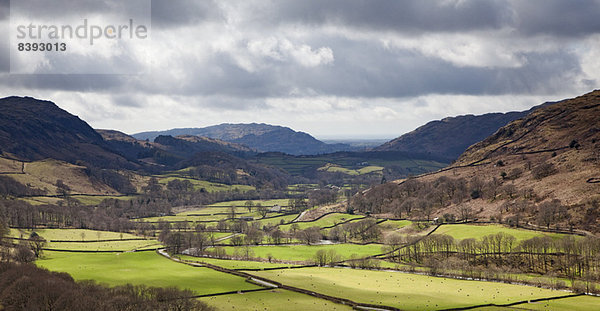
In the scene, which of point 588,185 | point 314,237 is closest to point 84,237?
point 314,237

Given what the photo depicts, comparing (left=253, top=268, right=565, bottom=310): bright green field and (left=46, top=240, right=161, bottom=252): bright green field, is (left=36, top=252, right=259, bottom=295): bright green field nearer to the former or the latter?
(left=46, top=240, right=161, bottom=252): bright green field

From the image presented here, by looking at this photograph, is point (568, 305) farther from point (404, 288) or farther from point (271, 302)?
point (271, 302)

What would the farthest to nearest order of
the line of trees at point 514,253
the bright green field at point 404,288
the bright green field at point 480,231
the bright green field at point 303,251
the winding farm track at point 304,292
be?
the bright green field at point 303,251 → the bright green field at point 480,231 → the line of trees at point 514,253 → the bright green field at point 404,288 → the winding farm track at point 304,292

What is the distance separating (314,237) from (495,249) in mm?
70353

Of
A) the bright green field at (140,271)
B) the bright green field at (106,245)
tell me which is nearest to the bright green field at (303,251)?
the bright green field at (140,271)

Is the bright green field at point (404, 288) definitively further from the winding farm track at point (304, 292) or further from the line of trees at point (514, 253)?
the line of trees at point (514, 253)

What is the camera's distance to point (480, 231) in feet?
552

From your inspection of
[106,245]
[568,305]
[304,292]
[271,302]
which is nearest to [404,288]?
[304,292]

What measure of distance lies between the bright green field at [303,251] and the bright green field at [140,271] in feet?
99.3

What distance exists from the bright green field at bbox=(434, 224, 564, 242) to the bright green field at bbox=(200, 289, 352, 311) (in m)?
77.6

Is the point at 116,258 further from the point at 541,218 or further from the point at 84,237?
the point at 541,218

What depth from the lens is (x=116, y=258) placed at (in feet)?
515

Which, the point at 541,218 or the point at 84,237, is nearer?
the point at 541,218

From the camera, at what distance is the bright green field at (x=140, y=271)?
117m
